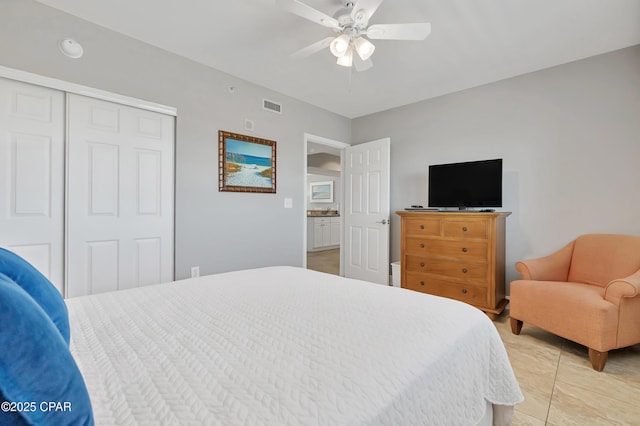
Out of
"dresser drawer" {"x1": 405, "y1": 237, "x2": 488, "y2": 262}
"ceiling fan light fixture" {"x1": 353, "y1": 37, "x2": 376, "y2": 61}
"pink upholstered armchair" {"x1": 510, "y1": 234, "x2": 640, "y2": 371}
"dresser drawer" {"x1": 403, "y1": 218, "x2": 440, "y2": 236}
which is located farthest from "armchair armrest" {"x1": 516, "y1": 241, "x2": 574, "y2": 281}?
"ceiling fan light fixture" {"x1": 353, "y1": 37, "x2": 376, "y2": 61}

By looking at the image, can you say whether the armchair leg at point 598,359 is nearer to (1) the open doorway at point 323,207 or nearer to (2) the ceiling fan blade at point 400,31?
(2) the ceiling fan blade at point 400,31

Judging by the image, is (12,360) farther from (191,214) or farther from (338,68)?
(338,68)

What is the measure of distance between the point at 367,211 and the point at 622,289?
263 cm

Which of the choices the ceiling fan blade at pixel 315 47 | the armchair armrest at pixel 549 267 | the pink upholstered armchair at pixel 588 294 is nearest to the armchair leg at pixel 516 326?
the pink upholstered armchair at pixel 588 294

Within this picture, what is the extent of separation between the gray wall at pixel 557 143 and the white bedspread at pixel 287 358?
2372mm

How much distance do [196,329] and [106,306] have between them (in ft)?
1.75

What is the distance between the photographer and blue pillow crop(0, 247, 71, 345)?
29.6 inches

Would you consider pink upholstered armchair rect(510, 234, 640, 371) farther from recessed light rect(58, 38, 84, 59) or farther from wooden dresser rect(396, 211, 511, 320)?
recessed light rect(58, 38, 84, 59)

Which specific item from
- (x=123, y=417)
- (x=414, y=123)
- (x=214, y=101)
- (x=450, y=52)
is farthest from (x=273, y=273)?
(x=414, y=123)

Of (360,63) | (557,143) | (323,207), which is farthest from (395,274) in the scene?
(323,207)

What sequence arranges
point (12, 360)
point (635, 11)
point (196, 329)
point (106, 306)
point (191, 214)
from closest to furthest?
point (12, 360) → point (196, 329) → point (106, 306) → point (635, 11) → point (191, 214)

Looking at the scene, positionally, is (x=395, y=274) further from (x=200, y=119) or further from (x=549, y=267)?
(x=200, y=119)

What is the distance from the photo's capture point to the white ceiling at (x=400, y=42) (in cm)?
204

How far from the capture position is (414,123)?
12.8 ft
